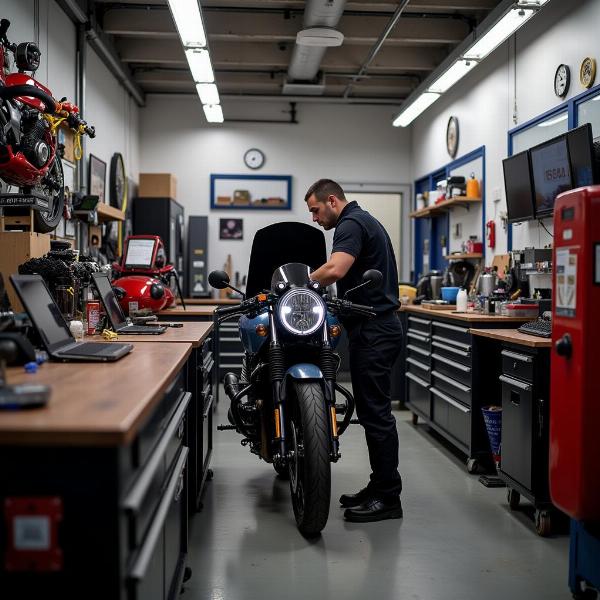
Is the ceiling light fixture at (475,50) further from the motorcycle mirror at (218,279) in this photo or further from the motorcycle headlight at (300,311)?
the motorcycle mirror at (218,279)

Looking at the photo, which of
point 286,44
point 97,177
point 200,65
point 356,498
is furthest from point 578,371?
point 286,44

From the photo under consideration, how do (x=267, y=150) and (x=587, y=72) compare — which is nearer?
(x=587, y=72)

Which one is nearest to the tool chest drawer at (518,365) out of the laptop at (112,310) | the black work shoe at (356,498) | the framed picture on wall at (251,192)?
the black work shoe at (356,498)

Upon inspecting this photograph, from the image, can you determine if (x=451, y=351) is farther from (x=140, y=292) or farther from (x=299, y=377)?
(x=140, y=292)

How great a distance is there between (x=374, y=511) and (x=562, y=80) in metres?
3.31

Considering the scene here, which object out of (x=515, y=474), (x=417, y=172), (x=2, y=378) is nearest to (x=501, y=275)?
(x=515, y=474)

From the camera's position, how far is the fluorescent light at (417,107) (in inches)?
265

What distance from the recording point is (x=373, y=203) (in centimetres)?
919

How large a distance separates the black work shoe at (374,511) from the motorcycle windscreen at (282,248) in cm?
121

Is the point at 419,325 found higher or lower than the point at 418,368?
higher

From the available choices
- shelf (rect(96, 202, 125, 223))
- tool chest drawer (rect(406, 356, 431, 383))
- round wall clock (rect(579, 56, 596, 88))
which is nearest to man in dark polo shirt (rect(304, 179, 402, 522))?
tool chest drawer (rect(406, 356, 431, 383))

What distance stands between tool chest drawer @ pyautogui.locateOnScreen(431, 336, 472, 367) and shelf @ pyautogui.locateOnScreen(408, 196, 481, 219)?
2.13 meters

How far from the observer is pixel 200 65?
588 centimetres

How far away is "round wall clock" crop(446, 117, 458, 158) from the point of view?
7287 mm
